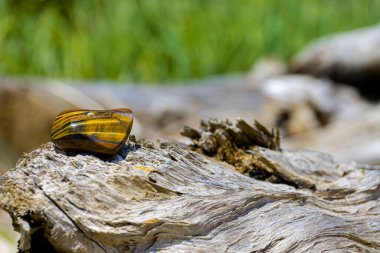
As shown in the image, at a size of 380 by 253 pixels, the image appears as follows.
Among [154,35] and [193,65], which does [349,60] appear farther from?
[154,35]

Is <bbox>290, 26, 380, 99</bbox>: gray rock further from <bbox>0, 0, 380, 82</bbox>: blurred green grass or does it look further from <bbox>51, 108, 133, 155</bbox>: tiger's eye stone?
<bbox>51, 108, 133, 155</bbox>: tiger's eye stone

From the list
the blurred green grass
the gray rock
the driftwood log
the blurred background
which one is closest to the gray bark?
the driftwood log

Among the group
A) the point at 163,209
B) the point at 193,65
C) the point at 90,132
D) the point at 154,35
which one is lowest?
the point at 163,209

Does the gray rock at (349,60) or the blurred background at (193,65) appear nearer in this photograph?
the blurred background at (193,65)

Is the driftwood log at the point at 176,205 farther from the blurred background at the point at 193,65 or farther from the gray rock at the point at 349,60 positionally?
the gray rock at the point at 349,60

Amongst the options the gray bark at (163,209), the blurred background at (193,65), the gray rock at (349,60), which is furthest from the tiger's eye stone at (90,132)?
the gray rock at (349,60)

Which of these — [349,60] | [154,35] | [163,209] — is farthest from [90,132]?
[154,35]
